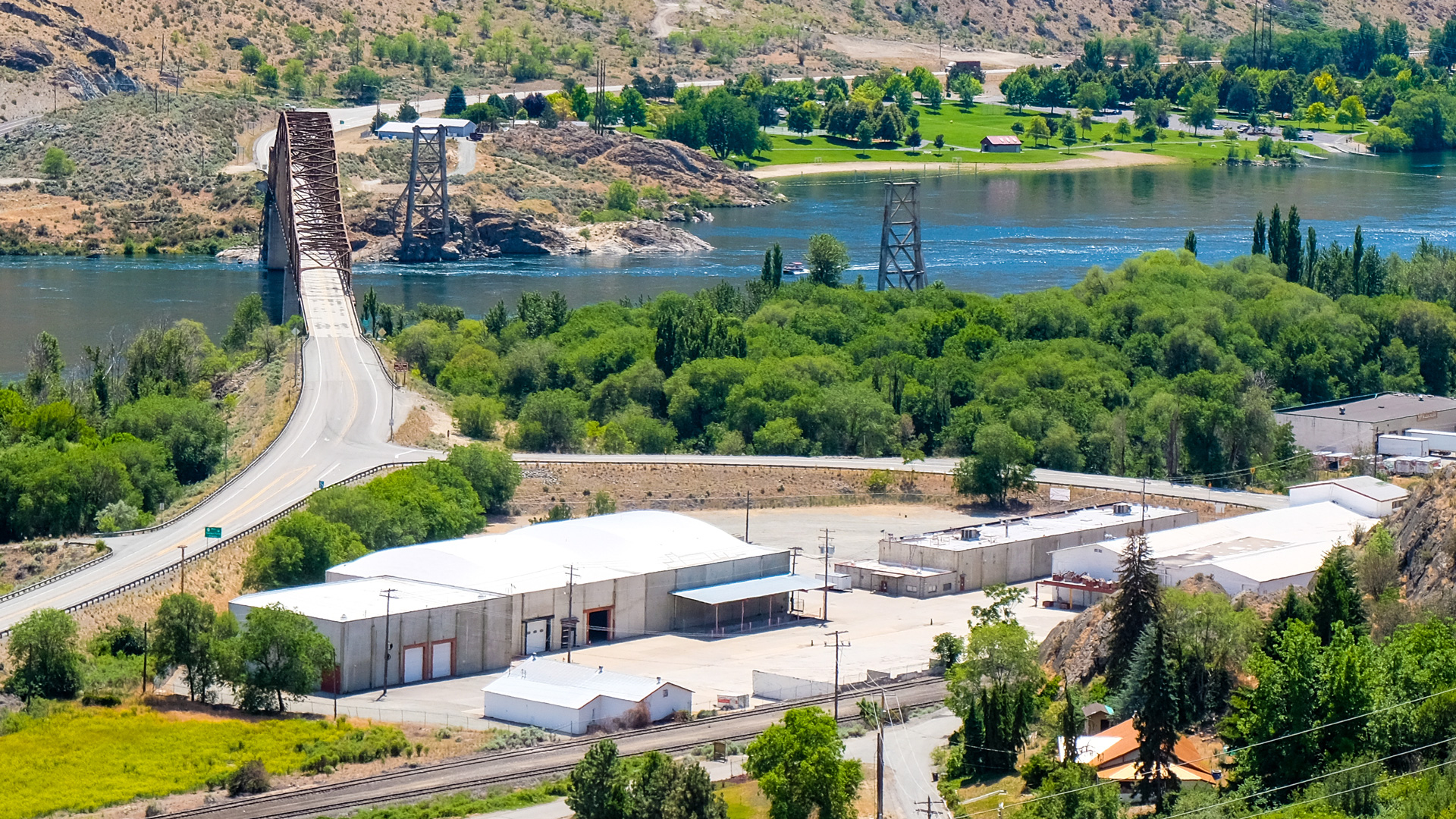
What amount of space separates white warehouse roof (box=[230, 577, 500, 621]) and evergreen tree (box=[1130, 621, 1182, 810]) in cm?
A: 1882

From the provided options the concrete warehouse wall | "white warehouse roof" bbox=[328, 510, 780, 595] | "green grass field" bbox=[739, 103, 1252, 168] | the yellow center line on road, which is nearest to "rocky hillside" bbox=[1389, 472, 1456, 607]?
the concrete warehouse wall

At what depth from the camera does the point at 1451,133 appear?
648 ft

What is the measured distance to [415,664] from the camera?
168ft

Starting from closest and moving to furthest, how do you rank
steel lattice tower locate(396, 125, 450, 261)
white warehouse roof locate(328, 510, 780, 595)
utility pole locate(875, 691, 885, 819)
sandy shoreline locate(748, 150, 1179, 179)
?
utility pole locate(875, 691, 885, 819)
white warehouse roof locate(328, 510, 780, 595)
steel lattice tower locate(396, 125, 450, 261)
sandy shoreline locate(748, 150, 1179, 179)

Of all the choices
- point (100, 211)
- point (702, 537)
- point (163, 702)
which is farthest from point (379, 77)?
point (163, 702)

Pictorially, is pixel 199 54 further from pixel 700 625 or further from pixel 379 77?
pixel 700 625

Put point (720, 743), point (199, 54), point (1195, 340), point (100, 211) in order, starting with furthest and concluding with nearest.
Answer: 1. point (199, 54)
2. point (100, 211)
3. point (1195, 340)
4. point (720, 743)

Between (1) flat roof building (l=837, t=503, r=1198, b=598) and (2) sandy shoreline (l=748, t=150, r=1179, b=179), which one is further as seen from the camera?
(2) sandy shoreline (l=748, t=150, r=1179, b=179)

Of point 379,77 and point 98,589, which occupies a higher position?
point 379,77

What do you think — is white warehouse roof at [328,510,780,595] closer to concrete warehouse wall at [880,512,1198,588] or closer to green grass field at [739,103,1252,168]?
concrete warehouse wall at [880,512,1198,588]

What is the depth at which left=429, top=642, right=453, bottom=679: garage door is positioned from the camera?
51.4 meters

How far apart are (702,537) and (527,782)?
18.6 m

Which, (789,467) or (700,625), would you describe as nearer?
(700,625)

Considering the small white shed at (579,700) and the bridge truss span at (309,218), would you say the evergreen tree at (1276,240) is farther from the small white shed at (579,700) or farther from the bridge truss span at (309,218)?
the small white shed at (579,700)
